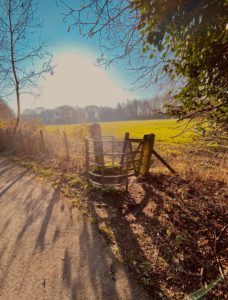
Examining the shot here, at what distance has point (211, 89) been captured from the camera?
2680 millimetres

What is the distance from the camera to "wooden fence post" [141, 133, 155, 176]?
5.35m

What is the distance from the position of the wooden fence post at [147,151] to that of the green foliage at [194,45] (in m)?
2.25

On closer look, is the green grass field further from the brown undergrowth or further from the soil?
the soil

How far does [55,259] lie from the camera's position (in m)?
2.44

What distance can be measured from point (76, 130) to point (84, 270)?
1328 cm

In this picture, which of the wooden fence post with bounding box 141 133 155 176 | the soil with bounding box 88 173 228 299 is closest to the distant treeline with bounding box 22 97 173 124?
the wooden fence post with bounding box 141 133 155 176

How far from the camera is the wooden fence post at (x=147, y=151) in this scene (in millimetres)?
5352

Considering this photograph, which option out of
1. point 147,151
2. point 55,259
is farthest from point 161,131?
point 55,259

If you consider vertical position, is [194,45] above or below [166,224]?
above

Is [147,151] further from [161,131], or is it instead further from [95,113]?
[95,113]

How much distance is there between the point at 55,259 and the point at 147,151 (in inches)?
155

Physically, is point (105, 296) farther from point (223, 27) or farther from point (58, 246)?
point (223, 27)

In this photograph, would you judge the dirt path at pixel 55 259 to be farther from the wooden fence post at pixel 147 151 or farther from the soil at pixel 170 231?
the wooden fence post at pixel 147 151

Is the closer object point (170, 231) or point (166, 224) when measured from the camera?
point (170, 231)
